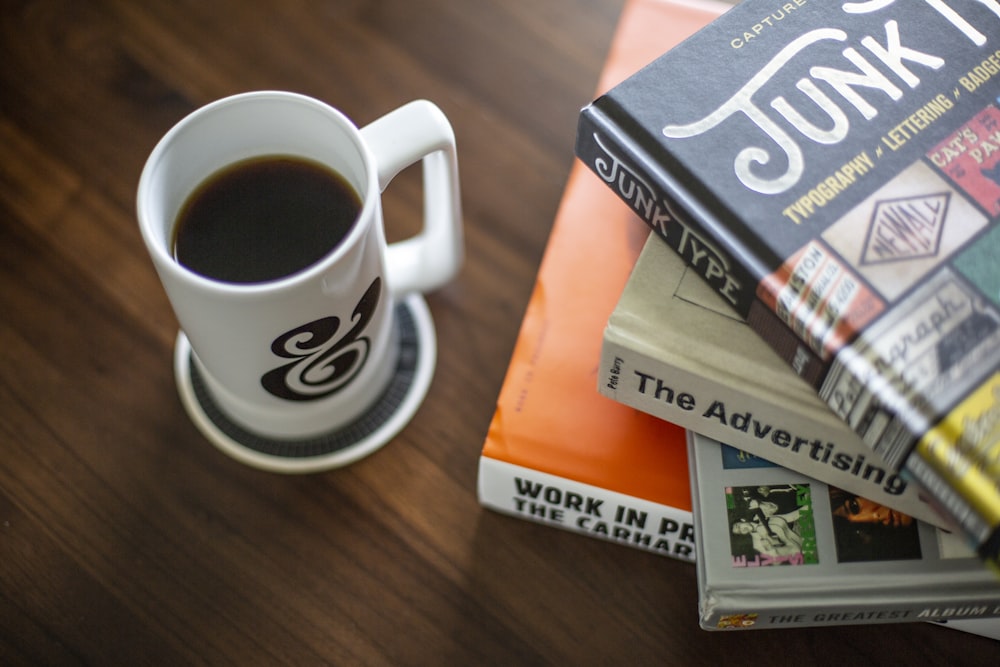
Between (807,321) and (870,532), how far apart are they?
130 mm

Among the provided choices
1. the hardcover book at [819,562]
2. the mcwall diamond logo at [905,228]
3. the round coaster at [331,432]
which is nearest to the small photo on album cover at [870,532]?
the hardcover book at [819,562]

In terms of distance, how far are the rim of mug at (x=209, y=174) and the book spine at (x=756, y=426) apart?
138 millimetres

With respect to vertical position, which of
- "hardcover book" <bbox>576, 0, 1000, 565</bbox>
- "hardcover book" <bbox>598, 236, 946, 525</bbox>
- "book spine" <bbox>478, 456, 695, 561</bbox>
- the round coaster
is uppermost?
"hardcover book" <bbox>576, 0, 1000, 565</bbox>

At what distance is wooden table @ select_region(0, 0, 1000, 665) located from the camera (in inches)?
20.8

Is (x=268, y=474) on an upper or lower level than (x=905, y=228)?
lower

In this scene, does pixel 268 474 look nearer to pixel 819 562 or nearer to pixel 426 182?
pixel 426 182

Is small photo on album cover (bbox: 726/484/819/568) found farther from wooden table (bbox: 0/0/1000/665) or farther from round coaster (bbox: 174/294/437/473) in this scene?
round coaster (bbox: 174/294/437/473)

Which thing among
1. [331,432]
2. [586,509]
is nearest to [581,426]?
[586,509]

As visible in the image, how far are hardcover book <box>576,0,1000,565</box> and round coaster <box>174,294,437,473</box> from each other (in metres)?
0.18

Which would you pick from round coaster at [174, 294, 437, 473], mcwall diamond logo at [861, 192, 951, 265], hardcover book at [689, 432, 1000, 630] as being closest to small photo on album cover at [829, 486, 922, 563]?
hardcover book at [689, 432, 1000, 630]

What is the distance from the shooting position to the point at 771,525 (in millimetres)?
474

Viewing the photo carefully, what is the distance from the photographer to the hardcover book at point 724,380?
449 millimetres

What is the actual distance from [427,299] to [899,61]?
31 cm

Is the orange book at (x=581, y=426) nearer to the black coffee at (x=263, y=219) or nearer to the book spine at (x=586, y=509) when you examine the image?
the book spine at (x=586, y=509)
